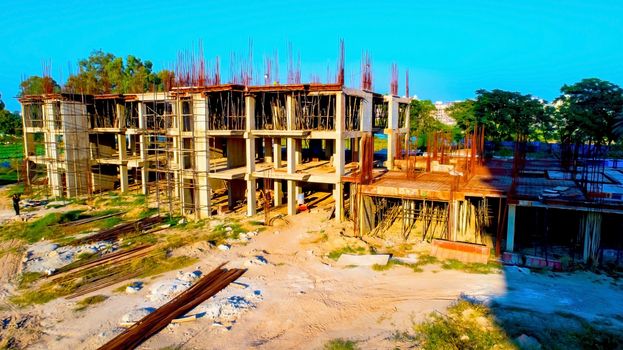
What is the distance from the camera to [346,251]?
655 inches

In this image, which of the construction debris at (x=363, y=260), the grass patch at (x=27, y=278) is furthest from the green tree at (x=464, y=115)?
the grass patch at (x=27, y=278)

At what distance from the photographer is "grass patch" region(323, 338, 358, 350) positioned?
9.96 meters

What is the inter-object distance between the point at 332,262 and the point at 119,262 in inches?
300

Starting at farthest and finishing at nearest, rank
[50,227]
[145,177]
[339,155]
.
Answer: [145,177], [50,227], [339,155]

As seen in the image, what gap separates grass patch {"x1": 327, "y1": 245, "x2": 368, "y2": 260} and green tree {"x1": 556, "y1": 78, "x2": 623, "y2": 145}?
20881mm

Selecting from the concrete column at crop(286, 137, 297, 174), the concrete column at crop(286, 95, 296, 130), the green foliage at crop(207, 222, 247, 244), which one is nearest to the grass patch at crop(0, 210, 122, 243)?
the green foliage at crop(207, 222, 247, 244)

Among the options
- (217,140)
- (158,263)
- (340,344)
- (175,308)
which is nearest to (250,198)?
(158,263)

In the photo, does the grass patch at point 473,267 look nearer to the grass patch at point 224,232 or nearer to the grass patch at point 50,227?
the grass patch at point 224,232

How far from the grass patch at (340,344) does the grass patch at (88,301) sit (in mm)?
6936

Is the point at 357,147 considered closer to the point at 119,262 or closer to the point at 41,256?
the point at 119,262

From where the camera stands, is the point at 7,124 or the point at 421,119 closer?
the point at 421,119

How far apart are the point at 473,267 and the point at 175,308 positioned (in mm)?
9143

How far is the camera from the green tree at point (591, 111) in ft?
102

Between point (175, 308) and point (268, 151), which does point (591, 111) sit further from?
point (175, 308)
